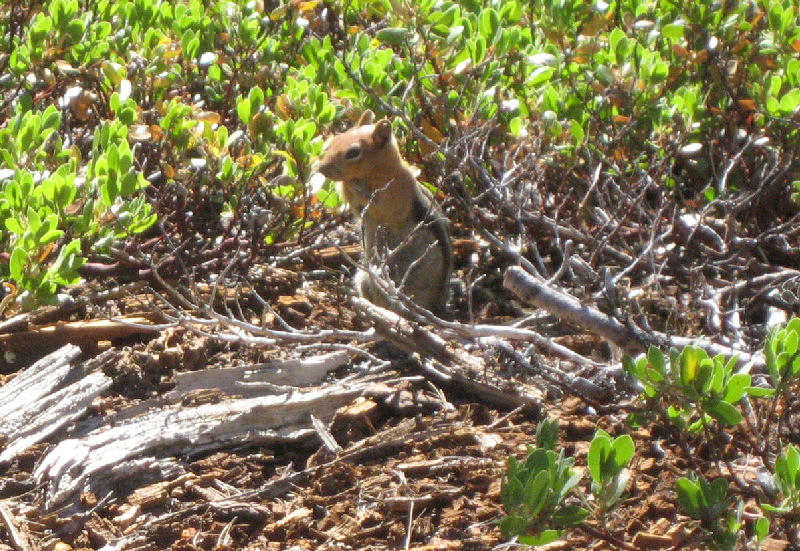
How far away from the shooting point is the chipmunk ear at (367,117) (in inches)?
207

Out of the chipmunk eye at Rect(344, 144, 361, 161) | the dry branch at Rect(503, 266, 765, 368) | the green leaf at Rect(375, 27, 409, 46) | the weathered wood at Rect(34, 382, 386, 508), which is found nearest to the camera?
the dry branch at Rect(503, 266, 765, 368)

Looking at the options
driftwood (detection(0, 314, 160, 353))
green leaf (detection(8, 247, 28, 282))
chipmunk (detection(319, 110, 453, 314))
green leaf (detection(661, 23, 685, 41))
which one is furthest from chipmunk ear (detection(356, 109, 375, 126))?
green leaf (detection(8, 247, 28, 282))

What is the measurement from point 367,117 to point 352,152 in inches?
8.0

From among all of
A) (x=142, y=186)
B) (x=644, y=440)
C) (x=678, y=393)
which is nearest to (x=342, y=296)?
(x=142, y=186)

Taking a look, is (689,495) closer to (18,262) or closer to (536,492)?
(536,492)

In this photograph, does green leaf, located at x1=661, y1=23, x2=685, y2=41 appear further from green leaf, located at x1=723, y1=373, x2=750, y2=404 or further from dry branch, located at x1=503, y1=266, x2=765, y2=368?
A: green leaf, located at x1=723, y1=373, x2=750, y2=404

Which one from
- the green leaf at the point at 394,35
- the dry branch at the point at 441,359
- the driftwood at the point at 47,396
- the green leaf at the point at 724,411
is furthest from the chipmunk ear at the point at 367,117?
the green leaf at the point at 724,411

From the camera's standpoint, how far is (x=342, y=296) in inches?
197

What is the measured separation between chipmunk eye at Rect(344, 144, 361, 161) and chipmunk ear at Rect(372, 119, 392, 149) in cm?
9

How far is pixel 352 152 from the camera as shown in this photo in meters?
5.26

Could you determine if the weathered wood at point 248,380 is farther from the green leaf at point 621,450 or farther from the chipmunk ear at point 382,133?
the green leaf at point 621,450

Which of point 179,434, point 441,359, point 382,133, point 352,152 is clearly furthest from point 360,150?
point 179,434

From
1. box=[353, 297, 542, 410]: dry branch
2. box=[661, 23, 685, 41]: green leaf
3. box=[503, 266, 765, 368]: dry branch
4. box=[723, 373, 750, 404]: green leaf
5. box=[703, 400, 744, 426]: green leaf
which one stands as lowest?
box=[353, 297, 542, 410]: dry branch

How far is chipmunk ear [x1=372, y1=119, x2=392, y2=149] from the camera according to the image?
203 inches
